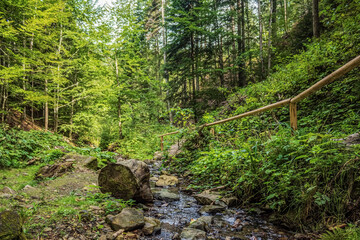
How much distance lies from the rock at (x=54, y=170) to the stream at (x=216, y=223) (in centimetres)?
275

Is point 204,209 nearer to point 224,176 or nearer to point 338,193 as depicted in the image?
point 224,176

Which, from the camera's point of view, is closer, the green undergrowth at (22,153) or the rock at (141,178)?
the rock at (141,178)

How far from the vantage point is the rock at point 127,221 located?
7.78ft

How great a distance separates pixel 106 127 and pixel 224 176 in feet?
38.3

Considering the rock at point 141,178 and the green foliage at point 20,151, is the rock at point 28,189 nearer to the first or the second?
the rock at point 141,178

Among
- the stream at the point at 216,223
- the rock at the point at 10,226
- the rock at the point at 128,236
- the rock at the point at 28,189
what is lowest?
the stream at the point at 216,223

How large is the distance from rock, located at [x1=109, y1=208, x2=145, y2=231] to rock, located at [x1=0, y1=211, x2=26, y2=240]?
960 millimetres

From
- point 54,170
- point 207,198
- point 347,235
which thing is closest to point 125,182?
point 207,198

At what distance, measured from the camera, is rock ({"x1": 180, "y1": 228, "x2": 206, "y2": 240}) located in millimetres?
2295

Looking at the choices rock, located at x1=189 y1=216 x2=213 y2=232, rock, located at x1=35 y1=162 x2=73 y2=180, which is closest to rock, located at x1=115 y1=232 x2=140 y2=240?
rock, located at x1=189 y1=216 x2=213 y2=232

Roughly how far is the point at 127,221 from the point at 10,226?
4.05 feet

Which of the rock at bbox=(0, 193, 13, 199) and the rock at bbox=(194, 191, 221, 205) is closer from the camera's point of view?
the rock at bbox=(0, 193, 13, 199)

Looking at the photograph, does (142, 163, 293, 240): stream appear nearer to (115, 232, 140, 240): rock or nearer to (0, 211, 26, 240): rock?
(115, 232, 140, 240): rock

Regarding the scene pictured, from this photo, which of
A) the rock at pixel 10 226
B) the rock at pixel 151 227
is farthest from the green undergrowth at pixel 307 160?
the rock at pixel 10 226
